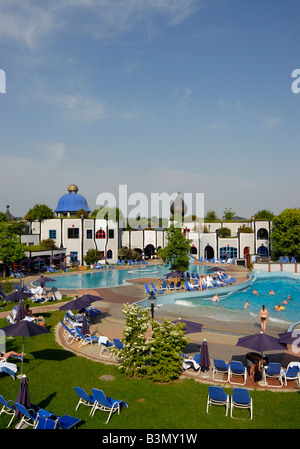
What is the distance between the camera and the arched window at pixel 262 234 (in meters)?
49.7

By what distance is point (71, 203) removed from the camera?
5297cm

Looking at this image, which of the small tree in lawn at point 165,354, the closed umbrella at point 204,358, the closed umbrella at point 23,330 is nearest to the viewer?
the small tree in lawn at point 165,354

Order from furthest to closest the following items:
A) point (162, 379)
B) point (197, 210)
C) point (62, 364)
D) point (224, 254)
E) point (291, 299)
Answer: point (197, 210), point (224, 254), point (291, 299), point (62, 364), point (162, 379)

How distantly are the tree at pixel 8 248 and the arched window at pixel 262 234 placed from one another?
111ft

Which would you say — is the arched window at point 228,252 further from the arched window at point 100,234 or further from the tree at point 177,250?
the tree at point 177,250

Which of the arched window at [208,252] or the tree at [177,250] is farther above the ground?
the tree at [177,250]

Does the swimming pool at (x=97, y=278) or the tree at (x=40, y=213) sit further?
the tree at (x=40, y=213)

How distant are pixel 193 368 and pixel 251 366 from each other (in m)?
1.84

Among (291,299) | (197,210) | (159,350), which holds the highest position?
(197,210)

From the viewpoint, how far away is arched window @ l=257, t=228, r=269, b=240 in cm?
4966

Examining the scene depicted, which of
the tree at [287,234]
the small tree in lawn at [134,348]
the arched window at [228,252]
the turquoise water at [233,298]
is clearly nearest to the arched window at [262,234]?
the tree at [287,234]
